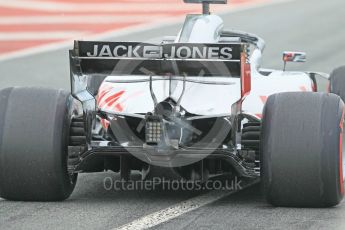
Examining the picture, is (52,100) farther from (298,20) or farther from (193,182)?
(298,20)

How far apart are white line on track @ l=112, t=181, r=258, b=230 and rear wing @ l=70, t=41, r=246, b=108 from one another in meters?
0.98

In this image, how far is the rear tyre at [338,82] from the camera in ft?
36.0

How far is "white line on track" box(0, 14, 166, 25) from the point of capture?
19.8 meters

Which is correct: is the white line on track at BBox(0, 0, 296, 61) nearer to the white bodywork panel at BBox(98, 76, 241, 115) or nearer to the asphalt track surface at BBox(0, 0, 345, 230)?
the asphalt track surface at BBox(0, 0, 345, 230)

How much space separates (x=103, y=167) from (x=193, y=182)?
0.80 meters

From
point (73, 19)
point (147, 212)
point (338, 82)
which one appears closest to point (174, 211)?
point (147, 212)

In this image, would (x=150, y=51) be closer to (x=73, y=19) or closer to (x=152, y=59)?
(x=152, y=59)

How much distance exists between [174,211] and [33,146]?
115 cm

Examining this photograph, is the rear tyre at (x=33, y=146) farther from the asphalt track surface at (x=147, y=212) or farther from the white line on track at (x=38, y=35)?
the white line on track at (x=38, y=35)

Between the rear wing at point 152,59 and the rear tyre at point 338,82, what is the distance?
3268 millimetres

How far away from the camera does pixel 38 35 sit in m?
19.4

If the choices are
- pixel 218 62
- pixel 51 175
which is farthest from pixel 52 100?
pixel 218 62

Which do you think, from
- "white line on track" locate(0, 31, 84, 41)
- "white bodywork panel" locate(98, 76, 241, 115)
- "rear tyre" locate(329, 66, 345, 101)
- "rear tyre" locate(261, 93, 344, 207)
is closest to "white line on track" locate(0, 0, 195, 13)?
"white line on track" locate(0, 31, 84, 41)

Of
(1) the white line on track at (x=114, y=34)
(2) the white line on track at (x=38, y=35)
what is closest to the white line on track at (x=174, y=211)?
(1) the white line on track at (x=114, y=34)
